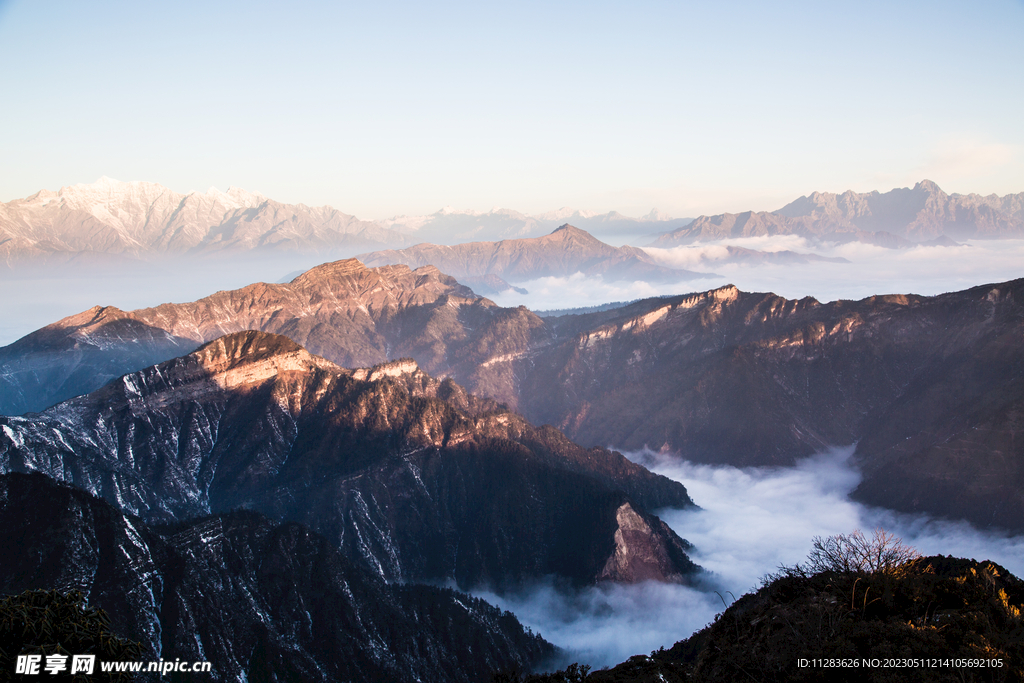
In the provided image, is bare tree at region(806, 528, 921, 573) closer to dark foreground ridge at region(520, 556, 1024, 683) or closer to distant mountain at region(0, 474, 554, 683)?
dark foreground ridge at region(520, 556, 1024, 683)

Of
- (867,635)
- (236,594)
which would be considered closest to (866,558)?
(867,635)

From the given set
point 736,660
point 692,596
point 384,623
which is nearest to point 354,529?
point 384,623

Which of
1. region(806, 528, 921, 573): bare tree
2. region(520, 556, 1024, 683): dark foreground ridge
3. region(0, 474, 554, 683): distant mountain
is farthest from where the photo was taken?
region(0, 474, 554, 683): distant mountain

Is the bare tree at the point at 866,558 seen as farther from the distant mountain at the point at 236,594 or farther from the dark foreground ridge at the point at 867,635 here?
the distant mountain at the point at 236,594

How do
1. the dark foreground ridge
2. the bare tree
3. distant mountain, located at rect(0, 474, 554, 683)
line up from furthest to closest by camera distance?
distant mountain, located at rect(0, 474, 554, 683) < the bare tree < the dark foreground ridge

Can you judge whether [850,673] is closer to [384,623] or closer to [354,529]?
[384,623]

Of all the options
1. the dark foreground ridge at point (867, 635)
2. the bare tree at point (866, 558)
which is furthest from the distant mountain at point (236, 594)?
the bare tree at point (866, 558)

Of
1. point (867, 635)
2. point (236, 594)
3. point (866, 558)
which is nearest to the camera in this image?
point (867, 635)

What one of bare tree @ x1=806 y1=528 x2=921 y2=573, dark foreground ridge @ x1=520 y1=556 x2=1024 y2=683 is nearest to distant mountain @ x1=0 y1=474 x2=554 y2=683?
dark foreground ridge @ x1=520 y1=556 x2=1024 y2=683

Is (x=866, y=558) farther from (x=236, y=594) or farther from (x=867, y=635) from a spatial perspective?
(x=236, y=594)
